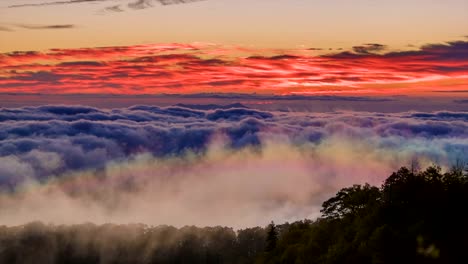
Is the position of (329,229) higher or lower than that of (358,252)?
lower

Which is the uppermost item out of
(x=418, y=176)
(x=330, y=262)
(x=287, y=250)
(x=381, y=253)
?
(x=418, y=176)

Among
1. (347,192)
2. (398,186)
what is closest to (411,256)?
(398,186)

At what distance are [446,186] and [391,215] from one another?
19.0ft

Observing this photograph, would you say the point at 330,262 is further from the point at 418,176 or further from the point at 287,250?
the point at 287,250

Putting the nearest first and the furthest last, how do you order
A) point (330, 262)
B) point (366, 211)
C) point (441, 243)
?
1. point (441, 243)
2. point (330, 262)
3. point (366, 211)

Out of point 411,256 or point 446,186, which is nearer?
point 411,256

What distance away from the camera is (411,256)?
50.0 m

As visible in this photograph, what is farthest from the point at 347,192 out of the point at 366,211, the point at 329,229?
the point at 366,211

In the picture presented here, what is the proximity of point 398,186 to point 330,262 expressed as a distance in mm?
10337

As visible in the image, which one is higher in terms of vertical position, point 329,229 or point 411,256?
point 411,256

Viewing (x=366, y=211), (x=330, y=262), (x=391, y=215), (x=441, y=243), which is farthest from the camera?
(x=366, y=211)

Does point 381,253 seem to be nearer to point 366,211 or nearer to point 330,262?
point 330,262

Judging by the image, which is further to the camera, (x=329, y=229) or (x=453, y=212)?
(x=329, y=229)

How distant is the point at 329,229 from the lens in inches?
3135
